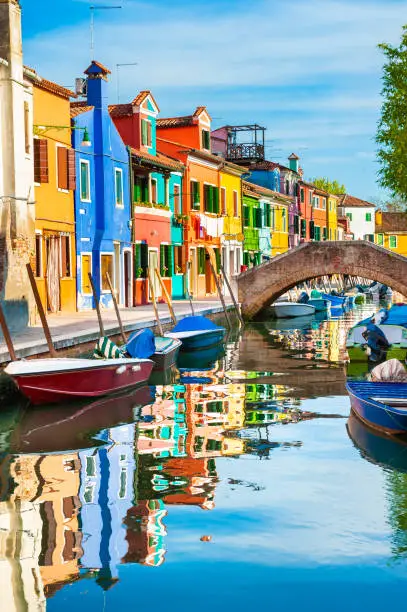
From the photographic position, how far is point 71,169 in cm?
2439

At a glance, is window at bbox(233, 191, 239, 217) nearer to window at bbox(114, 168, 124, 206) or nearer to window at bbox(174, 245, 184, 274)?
window at bbox(174, 245, 184, 274)

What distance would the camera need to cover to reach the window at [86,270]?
1030 inches

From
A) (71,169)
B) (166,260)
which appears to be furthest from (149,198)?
(71,169)

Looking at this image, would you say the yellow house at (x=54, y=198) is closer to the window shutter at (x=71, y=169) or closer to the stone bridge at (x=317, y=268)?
the window shutter at (x=71, y=169)

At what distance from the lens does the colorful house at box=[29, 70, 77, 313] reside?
22656 millimetres

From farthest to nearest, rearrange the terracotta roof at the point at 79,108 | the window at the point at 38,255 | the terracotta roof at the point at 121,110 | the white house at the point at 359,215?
the white house at the point at 359,215 < the terracotta roof at the point at 121,110 < the terracotta roof at the point at 79,108 < the window at the point at 38,255

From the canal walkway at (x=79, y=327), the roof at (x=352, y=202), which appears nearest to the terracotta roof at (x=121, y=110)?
the canal walkway at (x=79, y=327)

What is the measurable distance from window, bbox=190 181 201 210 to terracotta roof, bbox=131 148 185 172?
1.73 metres

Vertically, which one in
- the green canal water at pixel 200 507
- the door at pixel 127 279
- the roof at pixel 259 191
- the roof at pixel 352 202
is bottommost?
the green canal water at pixel 200 507

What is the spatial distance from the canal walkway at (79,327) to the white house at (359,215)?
181 feet

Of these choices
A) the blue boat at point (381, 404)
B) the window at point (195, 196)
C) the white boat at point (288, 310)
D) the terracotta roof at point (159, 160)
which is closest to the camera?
the blue boat at point (381, 404)

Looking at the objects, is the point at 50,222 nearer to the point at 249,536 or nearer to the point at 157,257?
the point at 157,257

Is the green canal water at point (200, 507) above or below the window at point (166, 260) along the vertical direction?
below

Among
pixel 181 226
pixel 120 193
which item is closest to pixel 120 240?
pixel 120 193
